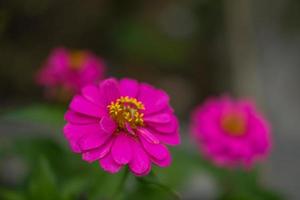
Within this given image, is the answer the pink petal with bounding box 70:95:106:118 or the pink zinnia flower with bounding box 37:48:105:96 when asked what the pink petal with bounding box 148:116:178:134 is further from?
the pink zinnia flower with bounding box 37:48:105:96

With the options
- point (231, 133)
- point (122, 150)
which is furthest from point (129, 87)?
point (231, 133)

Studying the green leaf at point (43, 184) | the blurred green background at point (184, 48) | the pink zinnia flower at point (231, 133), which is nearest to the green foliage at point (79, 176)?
the green leaf at point (43, 184)

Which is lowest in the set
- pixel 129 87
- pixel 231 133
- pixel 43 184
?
pixel 43 184

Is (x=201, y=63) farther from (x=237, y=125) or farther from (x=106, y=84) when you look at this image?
(x=106, y=84)

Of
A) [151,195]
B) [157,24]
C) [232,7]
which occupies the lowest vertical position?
[151,195]

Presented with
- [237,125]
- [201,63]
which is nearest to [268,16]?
[201,63]

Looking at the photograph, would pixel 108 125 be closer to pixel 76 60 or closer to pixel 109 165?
pixel 109 165

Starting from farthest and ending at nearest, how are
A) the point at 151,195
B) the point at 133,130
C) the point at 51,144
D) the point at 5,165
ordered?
the point at 5,165, the point at 51,144, the point at 151,195, the point at 133,130
